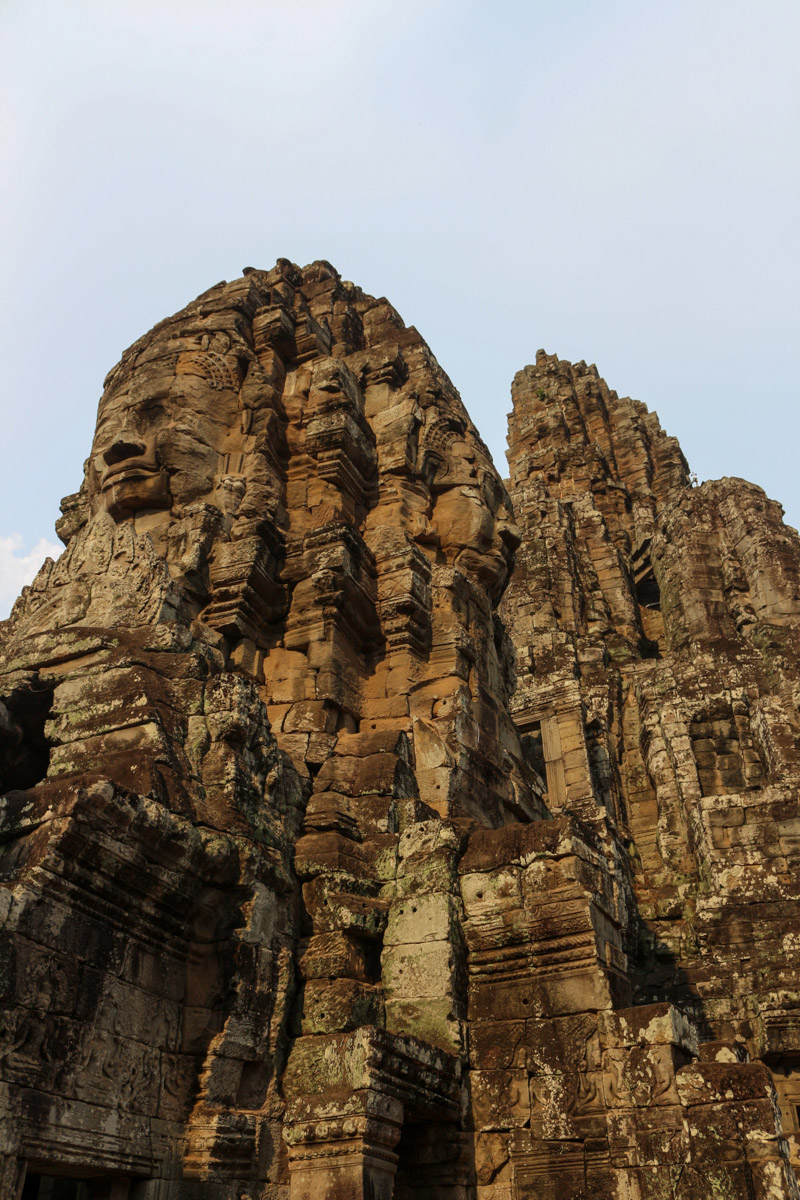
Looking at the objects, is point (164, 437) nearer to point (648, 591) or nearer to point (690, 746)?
point (690, 746)

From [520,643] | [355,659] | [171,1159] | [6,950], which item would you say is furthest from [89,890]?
[520,643]

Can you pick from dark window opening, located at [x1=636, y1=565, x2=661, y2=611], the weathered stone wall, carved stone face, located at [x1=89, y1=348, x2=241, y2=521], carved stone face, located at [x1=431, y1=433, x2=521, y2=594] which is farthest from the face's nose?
dark window opening, located at [x1=636, y1=565, x2=661, y2=611]

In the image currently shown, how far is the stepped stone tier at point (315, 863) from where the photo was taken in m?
5.98

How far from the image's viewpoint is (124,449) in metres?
11.2

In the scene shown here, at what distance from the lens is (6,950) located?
541 centimetres

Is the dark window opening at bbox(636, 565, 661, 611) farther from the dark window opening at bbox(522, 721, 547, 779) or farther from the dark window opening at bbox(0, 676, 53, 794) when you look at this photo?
the dark window opening at bbox(0, 676, 53, 794)

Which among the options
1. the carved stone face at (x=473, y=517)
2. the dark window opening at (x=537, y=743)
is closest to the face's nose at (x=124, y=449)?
the carved stone face at (x=473, y=517)

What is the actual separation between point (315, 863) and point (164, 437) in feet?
18.0

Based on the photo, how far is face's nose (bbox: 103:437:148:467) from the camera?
1113cm

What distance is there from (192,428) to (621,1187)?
8.56m

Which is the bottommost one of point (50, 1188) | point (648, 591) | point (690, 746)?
point (50, 1188)

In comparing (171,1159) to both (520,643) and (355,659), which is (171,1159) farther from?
(520,643)

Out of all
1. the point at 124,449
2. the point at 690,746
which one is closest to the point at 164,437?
the point at 124,449

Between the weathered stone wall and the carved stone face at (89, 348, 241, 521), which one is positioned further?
the weathered stone wall
